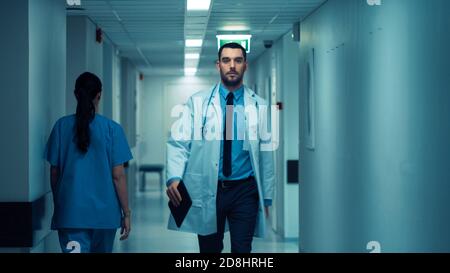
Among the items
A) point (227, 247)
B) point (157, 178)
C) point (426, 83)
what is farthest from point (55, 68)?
point (157, 178)

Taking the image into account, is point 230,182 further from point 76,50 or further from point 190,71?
point 190,71

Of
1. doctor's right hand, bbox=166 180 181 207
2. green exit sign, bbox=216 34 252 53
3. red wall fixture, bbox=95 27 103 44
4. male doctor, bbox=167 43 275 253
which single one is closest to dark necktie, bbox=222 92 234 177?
male doctor, bbox=167 43 275 253

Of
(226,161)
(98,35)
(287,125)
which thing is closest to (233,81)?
(226,161)

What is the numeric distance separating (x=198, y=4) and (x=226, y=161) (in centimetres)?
293

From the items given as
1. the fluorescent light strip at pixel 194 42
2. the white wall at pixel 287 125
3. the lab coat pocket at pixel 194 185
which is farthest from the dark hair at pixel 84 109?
the fluorescent light strip at pixel 194 42

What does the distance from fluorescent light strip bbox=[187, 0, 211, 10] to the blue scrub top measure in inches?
111

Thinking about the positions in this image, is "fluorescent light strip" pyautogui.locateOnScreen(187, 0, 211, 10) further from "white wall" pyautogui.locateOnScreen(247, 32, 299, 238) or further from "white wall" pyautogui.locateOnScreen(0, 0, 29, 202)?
"white wall" pyautogui.locateOnScreen(0, 0, 29, 202)

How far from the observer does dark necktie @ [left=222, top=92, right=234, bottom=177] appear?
4086mm

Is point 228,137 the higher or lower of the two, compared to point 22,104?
lower

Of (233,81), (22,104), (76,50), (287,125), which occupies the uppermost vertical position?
(76,50)

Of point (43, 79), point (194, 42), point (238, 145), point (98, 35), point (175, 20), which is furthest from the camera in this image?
point (194, 42)

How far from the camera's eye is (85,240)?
12.9 ft

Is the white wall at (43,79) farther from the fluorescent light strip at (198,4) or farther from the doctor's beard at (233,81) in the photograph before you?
the fluorescent light strip at (198,4)

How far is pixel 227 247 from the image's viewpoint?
8023 mm
